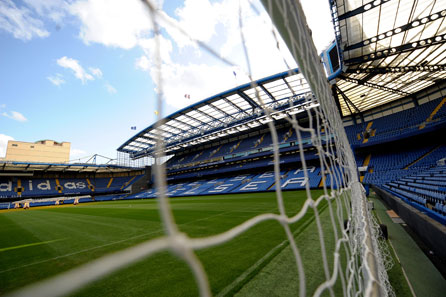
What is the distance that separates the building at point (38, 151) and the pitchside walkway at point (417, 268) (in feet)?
157

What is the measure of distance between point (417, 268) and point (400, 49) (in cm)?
854

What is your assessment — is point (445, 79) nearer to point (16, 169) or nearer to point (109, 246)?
point (109, 246)

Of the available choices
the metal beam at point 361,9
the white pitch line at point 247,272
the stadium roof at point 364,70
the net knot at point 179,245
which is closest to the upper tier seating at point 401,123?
the stadium roof at point 364,70

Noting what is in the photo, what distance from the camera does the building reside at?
3462 centimetres

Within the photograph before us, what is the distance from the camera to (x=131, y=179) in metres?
31.5

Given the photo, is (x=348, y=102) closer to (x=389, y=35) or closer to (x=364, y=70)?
(x=364, y=70)

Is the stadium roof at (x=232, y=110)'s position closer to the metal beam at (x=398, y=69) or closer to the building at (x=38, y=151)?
the metal beam at (x=398, y=69)

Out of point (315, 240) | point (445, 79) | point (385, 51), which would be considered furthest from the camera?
point (445, 79)

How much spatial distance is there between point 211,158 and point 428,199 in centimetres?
2173

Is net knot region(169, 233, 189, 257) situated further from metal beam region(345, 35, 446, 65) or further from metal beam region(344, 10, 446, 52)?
metal beam region(345, 35, 446, 65)

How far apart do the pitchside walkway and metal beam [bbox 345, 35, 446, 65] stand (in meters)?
7.45

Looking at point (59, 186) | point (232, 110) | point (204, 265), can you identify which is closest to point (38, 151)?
point (59, 186)

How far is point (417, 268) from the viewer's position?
223 cm

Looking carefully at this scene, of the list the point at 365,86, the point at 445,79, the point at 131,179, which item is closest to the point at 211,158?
the point at 131,179
